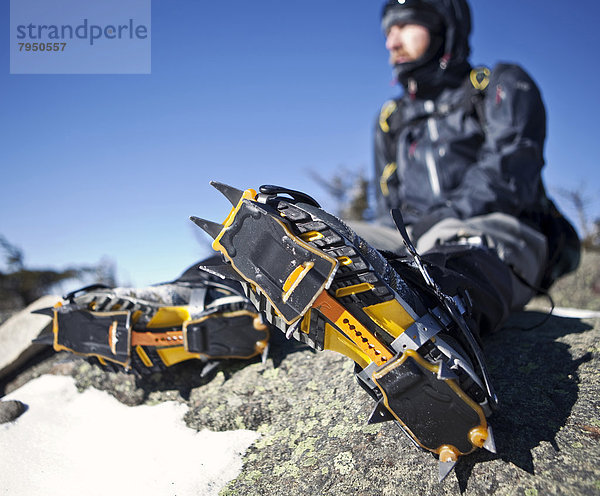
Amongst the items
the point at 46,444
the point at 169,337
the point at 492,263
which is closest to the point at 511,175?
the point at 492,263

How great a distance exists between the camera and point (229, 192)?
120 centimetres

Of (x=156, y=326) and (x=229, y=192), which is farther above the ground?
(x=229, y=192)

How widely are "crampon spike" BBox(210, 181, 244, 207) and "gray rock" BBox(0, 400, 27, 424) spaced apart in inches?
61.5

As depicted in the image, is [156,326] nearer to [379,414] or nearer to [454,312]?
[379,414]

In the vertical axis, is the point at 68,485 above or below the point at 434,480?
below

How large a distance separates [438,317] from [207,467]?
92cm

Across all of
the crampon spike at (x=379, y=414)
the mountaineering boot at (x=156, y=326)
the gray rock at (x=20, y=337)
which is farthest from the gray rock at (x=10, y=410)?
the crampon spike at (x=379, y=414)

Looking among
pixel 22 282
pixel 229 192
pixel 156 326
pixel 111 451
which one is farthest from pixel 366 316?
pixel 22 282

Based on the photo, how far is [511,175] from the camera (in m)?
2.31

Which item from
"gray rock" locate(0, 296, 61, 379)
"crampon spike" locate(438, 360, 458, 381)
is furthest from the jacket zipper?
"gray rock" locate(0, 296, 61, 379)

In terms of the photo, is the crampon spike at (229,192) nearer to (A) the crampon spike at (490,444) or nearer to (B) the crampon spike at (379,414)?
(B) the crampon spike at (379,414)

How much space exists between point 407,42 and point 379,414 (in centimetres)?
298

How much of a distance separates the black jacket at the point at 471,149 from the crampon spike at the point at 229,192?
1.29 metres

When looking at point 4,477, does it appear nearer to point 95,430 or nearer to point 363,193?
point 95,430
